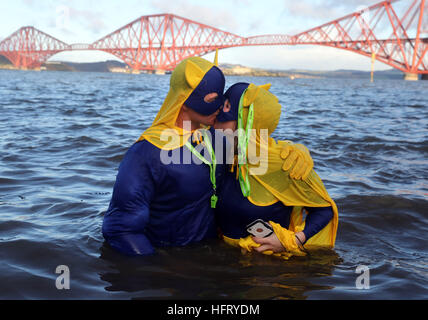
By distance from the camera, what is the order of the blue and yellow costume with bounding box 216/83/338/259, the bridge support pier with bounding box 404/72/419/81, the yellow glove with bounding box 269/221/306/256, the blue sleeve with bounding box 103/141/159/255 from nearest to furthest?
the blue sleeve with bounding box 103/141/159/255, the blue and yellow costume with bounding box 216/83/338/259, the yellow glove with bounding box 269/221/306/256, the bridge support pier with bounding box 404/72/419/81

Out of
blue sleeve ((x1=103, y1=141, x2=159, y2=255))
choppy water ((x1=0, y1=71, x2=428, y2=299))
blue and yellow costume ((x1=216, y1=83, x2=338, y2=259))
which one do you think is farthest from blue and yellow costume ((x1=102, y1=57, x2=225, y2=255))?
choppy water ((x1=0, y1=71, x2=428, y2=299))

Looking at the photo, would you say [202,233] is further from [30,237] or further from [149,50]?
[149,50]

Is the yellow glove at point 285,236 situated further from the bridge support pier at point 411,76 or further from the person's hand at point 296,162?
the bridge support pier at point 411,76

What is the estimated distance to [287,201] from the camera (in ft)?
7.73

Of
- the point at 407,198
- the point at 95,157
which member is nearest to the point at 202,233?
the point at 407,198

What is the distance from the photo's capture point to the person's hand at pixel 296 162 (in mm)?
2225

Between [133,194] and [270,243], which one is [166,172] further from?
[270,243]

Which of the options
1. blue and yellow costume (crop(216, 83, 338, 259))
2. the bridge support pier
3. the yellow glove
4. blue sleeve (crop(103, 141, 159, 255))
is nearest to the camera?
blue sleeve (crop(103, 141, 159, 255))

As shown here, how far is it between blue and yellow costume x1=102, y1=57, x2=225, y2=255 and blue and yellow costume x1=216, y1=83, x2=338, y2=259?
16 cm

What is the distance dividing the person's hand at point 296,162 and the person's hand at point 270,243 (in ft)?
1.37

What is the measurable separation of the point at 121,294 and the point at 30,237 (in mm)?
1199

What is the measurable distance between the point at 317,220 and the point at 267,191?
371mm

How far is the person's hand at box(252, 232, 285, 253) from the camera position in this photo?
7.87 ft

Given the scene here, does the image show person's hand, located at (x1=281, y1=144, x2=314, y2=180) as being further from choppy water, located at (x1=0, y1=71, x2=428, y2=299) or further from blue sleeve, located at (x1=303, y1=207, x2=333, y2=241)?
choppy water, located at (x1=0, y1=71, x2=428, y2=299)
